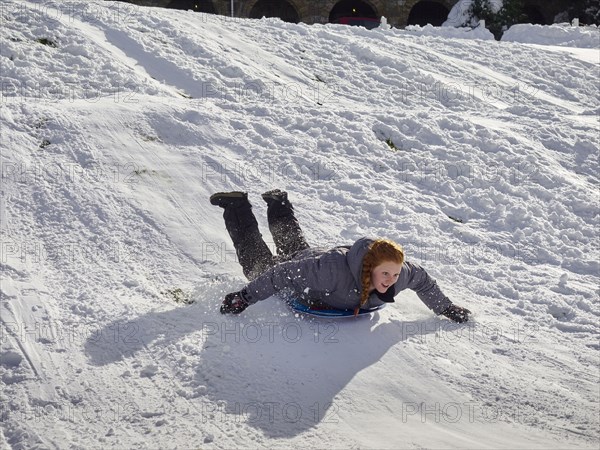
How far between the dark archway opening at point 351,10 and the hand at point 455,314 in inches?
754

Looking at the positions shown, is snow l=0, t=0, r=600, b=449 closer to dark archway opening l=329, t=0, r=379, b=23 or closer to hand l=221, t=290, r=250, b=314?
hand l=221, t=290, r=250, b=314

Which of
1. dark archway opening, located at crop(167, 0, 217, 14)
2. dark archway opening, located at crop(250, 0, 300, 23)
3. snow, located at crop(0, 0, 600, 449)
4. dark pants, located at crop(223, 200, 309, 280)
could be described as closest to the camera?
snow, located at crop(0, 0, 600, 449)

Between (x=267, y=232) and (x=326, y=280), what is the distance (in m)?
1.67

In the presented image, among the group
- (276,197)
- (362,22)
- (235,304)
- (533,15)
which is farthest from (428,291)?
(533,15)

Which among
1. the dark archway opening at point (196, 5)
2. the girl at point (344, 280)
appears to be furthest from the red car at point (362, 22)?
the girl at point (344, 280)

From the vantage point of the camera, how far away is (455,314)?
5023 millimetres

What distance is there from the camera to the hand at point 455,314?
5020 mm

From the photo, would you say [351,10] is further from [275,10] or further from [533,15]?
[533,15]

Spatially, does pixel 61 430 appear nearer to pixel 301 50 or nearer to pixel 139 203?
pixel 139 203

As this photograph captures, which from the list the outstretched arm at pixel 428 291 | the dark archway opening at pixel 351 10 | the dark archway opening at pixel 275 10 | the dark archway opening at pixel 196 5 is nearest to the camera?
the outstretched arm at pixel 428 291

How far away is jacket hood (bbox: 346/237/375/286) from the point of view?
4.49m

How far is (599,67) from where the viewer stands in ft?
39.1

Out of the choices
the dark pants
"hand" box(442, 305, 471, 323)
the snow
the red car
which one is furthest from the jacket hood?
the red car

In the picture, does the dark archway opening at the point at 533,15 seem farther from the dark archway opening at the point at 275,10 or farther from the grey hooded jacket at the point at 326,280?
the grey hooded jacket at the point at 326,280
